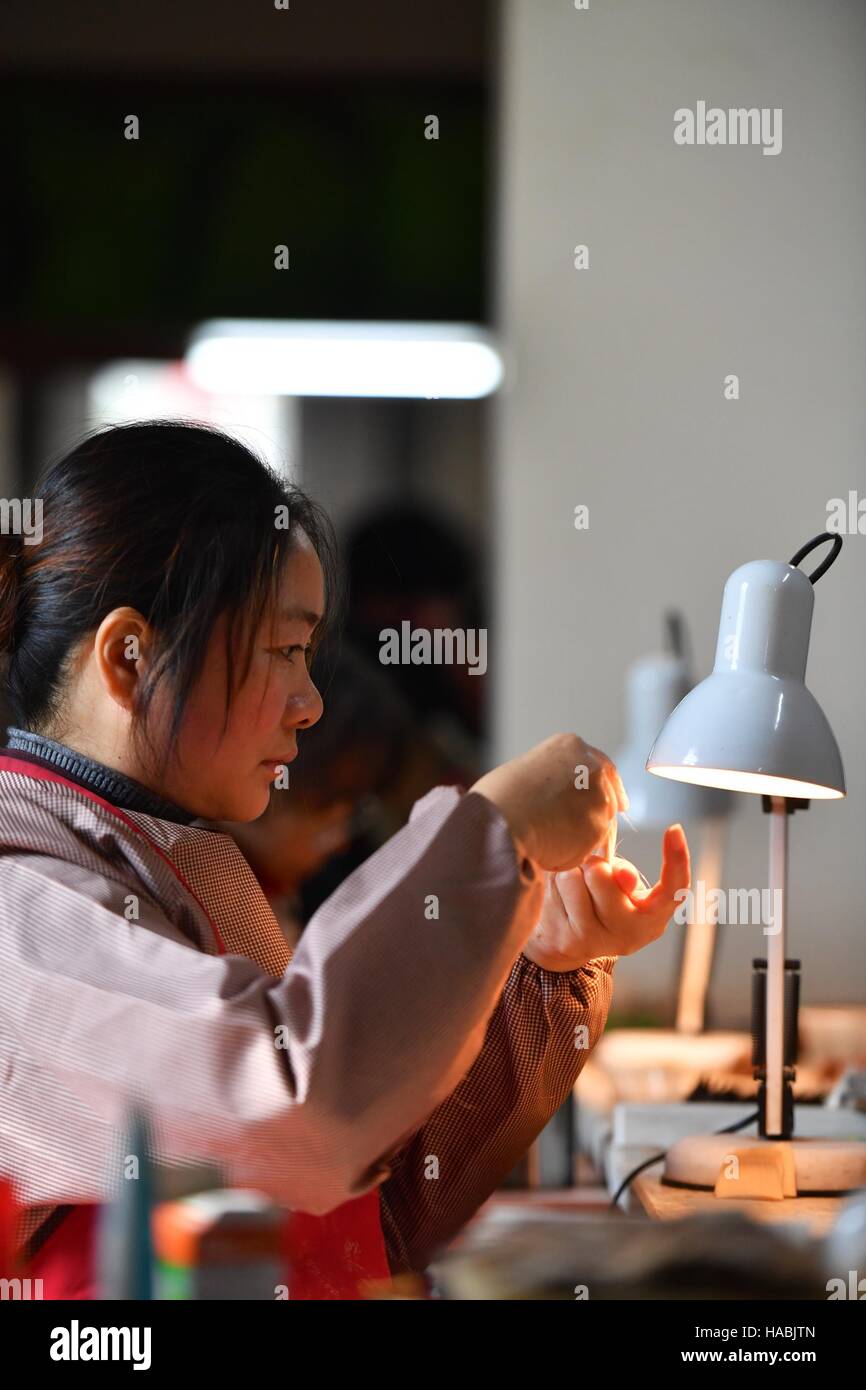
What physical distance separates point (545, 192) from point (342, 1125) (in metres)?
2.43

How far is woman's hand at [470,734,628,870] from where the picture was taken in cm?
84

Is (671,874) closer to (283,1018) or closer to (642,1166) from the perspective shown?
(283,1018)

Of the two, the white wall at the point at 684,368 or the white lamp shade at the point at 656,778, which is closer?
the white lamp shade at the point at 656,778

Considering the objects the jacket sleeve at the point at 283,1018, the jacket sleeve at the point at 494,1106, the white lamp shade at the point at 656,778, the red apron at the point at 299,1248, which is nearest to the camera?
the jacket sleeve at the point at 283,1018

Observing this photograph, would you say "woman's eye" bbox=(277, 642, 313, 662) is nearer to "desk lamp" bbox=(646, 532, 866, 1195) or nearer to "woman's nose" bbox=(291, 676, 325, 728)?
"woman's nose" bbox=(291, 676, 325, 728)

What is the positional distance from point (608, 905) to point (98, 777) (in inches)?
13.3

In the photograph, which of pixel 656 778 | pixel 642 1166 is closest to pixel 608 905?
pixel 642 1166

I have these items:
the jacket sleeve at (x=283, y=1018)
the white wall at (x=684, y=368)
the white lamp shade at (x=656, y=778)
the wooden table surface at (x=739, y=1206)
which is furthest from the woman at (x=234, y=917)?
the white wall at (x=684, y=368)

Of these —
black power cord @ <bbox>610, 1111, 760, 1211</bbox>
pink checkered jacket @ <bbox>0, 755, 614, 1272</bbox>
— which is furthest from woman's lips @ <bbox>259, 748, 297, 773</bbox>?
black power cord @ <bbox>610, 1111, 760, 1211</bbox>

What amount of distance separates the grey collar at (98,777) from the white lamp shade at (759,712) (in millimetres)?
346

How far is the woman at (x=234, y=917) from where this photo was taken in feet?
2.56

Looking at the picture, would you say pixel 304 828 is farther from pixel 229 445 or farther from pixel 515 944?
pixel 515 944

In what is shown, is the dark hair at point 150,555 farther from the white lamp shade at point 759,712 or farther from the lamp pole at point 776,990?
the lamp pole at point 776,990

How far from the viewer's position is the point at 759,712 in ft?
3.47
